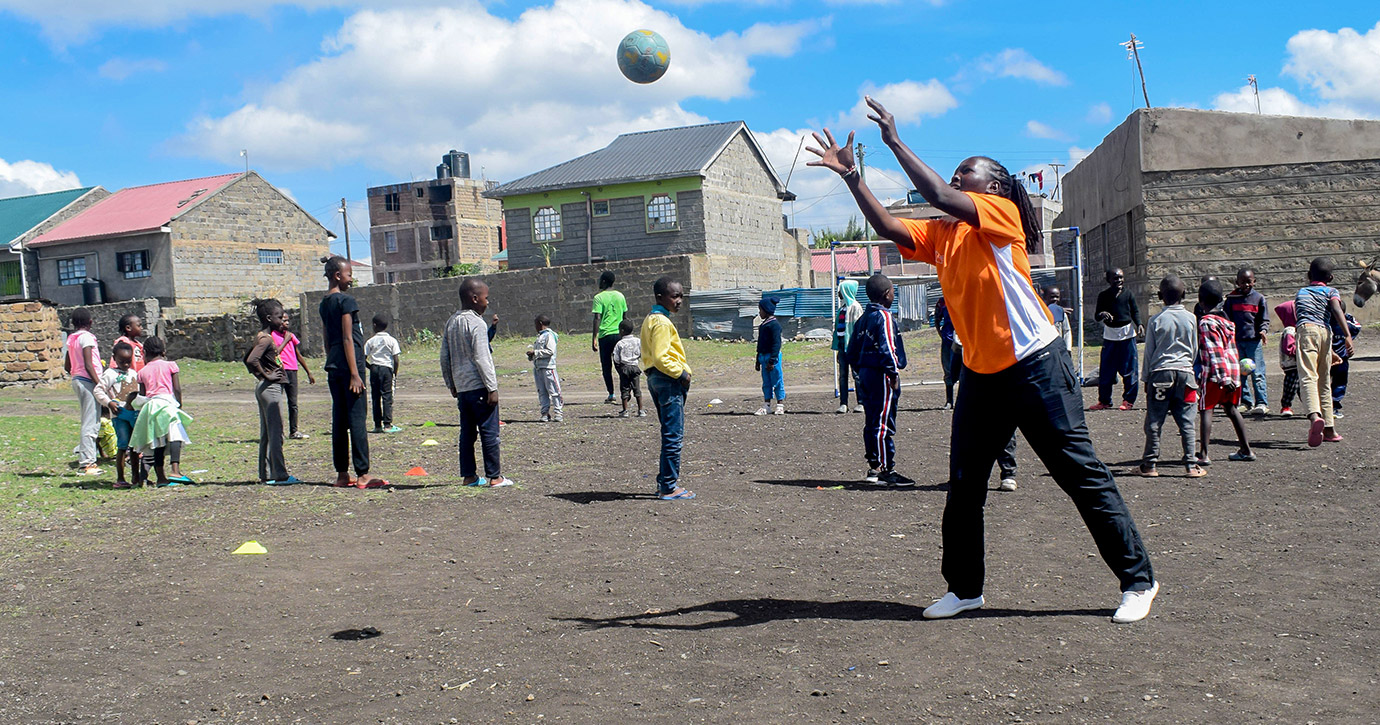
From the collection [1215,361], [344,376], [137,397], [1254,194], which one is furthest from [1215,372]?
[1254,194]

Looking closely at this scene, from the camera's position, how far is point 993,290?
446cm

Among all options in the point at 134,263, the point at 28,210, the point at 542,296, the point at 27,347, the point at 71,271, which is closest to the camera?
the point at 27,347

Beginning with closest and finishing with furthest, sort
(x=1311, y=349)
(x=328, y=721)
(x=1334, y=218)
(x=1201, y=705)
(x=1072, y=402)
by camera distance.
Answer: (x=1201, y=705)
(x=328, y=721)
(x=1072, y=402)
(x=1311, y=349)
(x=1334, y=218)

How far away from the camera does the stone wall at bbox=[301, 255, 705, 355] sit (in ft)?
98.8

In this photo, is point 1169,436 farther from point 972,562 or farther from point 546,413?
point 546,413

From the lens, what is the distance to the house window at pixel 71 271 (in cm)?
4716

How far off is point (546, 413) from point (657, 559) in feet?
28.5

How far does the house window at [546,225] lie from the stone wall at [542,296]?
348 inches

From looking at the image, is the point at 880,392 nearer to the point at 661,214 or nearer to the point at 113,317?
the point at 661,214

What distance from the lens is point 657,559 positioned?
20.4 feet

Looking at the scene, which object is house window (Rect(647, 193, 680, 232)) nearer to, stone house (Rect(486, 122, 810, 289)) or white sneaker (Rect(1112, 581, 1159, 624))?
stone house (Rect(486, 122, 810, 289))

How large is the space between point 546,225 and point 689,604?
36213 millimetres

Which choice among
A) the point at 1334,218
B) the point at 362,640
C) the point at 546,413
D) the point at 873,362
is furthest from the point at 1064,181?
the point at 362,640

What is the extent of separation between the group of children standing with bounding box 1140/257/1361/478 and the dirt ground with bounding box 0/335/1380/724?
1.24 ft
